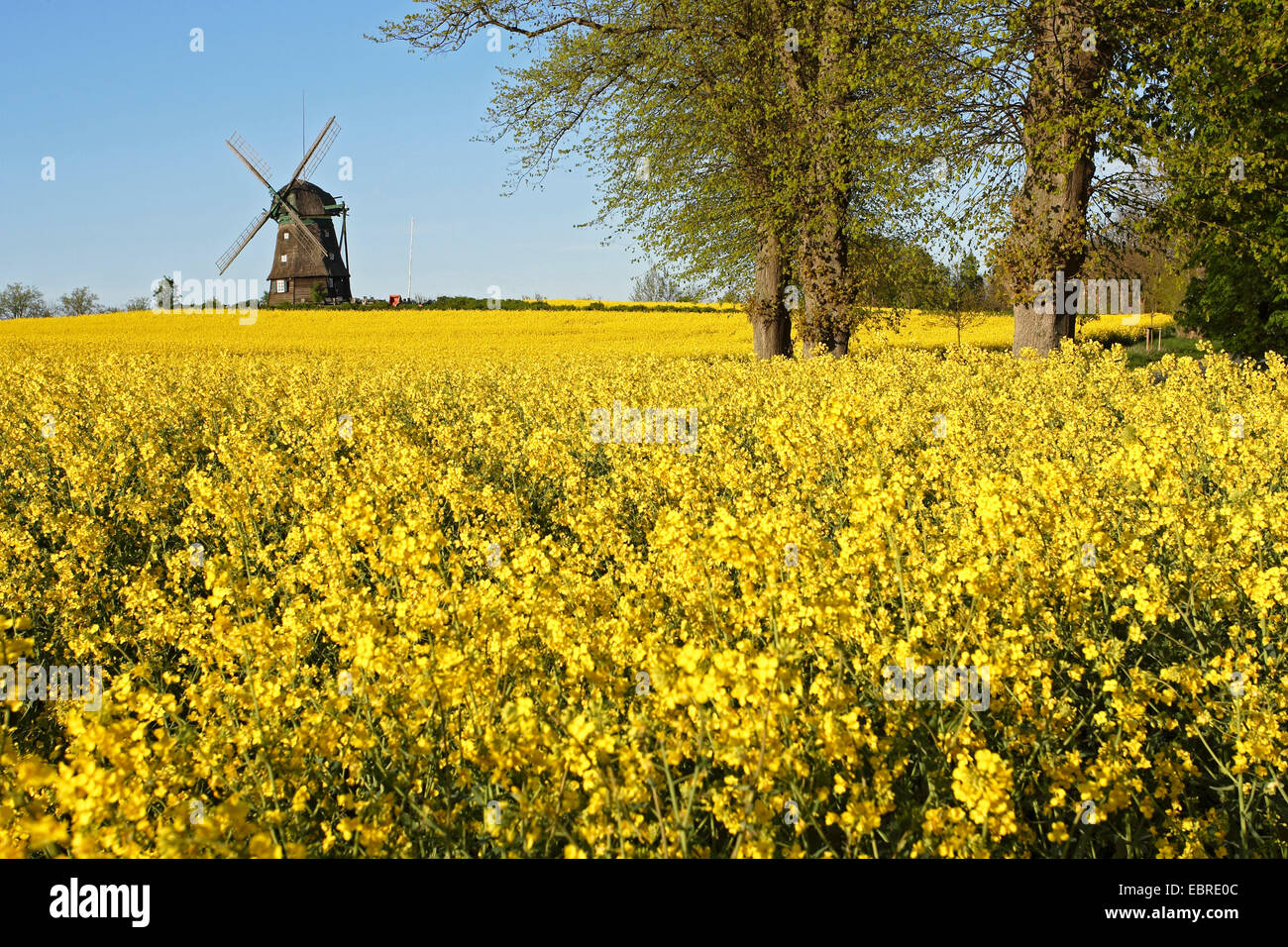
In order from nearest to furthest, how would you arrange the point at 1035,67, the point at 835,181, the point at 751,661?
the point at 751,661 < the point at 1035,67 < the point at 835,181

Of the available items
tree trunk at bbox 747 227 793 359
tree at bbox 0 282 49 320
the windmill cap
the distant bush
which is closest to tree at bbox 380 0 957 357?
tree trunk at bbox 747 227 793 359

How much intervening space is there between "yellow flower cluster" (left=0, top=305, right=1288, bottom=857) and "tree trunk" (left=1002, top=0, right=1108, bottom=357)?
8.13 metres

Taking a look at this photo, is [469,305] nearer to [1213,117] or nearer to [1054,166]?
[1054,166]

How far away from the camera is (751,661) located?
2.62 meters

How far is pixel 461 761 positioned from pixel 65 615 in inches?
132

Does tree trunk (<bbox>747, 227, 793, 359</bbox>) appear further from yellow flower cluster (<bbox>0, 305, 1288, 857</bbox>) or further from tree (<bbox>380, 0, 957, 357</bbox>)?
yellow flower cluster (<bbox>0, 305, 1288, 857</bbox>)

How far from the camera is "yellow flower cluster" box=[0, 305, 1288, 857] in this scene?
8.00 ft

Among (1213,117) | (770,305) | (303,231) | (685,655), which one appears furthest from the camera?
(303,231)

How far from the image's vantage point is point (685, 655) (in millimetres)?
2449

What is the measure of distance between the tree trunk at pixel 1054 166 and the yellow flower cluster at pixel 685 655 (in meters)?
8.13

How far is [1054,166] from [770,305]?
Answer: 7.75 meters

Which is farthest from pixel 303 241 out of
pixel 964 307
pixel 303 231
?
pixel 964 307

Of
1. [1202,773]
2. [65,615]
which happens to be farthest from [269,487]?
[1202,773]
